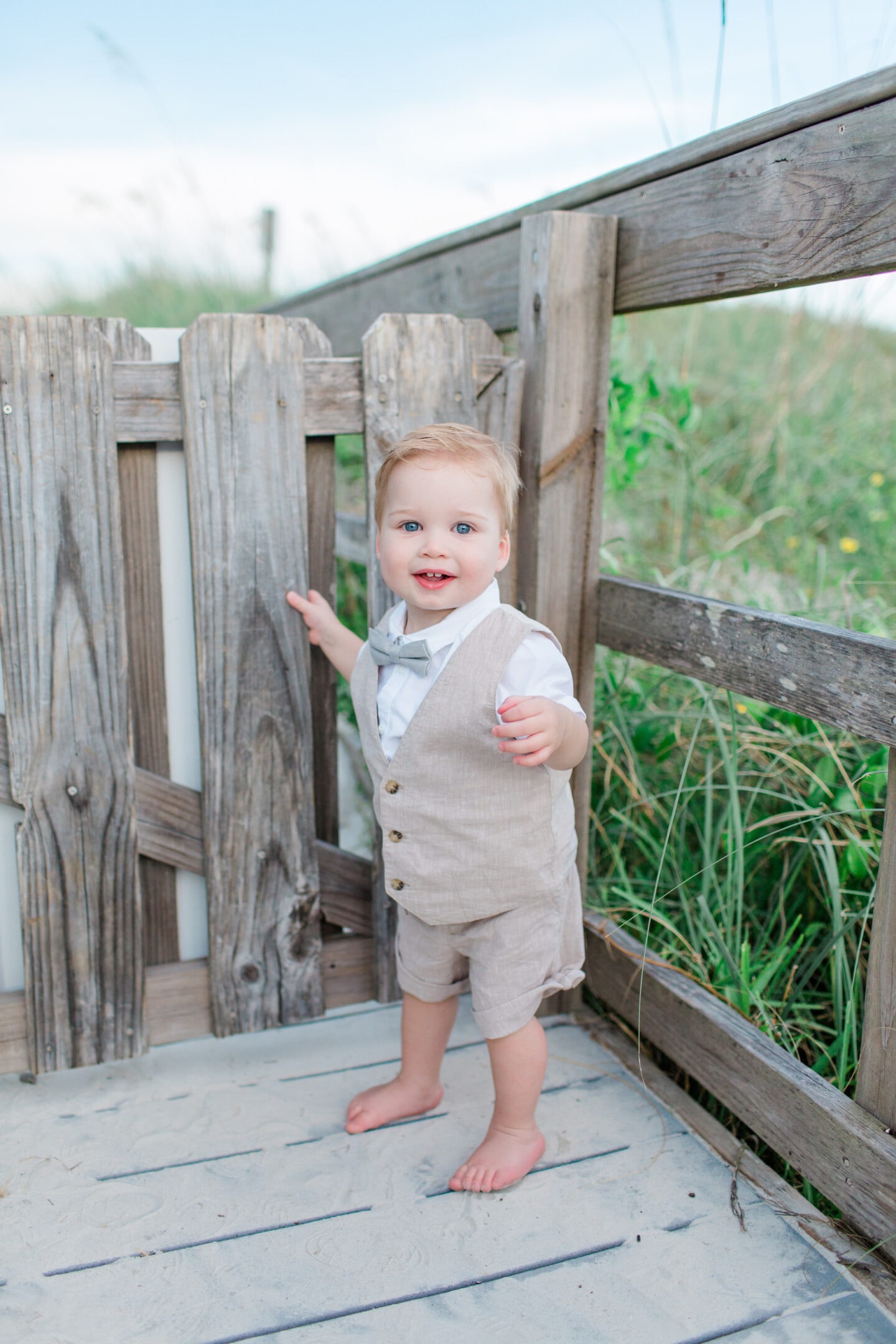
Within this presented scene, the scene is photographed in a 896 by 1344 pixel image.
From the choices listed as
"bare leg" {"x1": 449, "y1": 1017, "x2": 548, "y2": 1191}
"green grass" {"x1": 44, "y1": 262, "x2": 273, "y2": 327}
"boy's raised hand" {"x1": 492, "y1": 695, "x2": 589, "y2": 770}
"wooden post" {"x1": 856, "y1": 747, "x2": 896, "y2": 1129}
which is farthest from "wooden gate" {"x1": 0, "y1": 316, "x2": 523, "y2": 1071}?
"green grass" {"x1": 44, "y1": 262, "x2": 273, "y2": 327}

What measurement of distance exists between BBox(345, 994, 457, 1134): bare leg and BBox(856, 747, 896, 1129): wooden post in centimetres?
76

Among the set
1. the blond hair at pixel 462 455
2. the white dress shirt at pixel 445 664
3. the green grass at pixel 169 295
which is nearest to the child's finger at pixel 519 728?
the white dress shirt at pixel 445 664

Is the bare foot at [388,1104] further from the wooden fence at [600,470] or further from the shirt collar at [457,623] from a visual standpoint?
the shirt collar at [457,623]

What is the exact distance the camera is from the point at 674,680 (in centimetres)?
291

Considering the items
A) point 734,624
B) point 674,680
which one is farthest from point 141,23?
point 734,624

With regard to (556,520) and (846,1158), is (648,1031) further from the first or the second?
(556,520)

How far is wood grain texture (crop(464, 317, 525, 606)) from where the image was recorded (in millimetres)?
2023

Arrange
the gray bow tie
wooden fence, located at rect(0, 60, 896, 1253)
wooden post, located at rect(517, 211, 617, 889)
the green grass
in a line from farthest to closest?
1. the green grass
2. wooden post, located at rect(517, 211, 617, 889)
3. wooden fence, located at rect(0, 60, 896, 1253)
4. the gray bow tie

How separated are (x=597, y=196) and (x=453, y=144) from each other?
6376 mm

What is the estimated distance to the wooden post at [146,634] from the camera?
1.88 meters

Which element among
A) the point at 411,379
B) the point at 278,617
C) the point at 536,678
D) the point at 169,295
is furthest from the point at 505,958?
the point at 169,295

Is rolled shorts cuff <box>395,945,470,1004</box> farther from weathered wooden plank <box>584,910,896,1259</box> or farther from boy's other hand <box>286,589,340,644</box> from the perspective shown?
boy's other hand <box>286,589,340,644</box>

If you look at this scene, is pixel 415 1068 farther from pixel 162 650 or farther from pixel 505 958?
pixel 162 650

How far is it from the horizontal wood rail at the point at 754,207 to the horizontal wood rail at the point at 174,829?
53.7 inches
